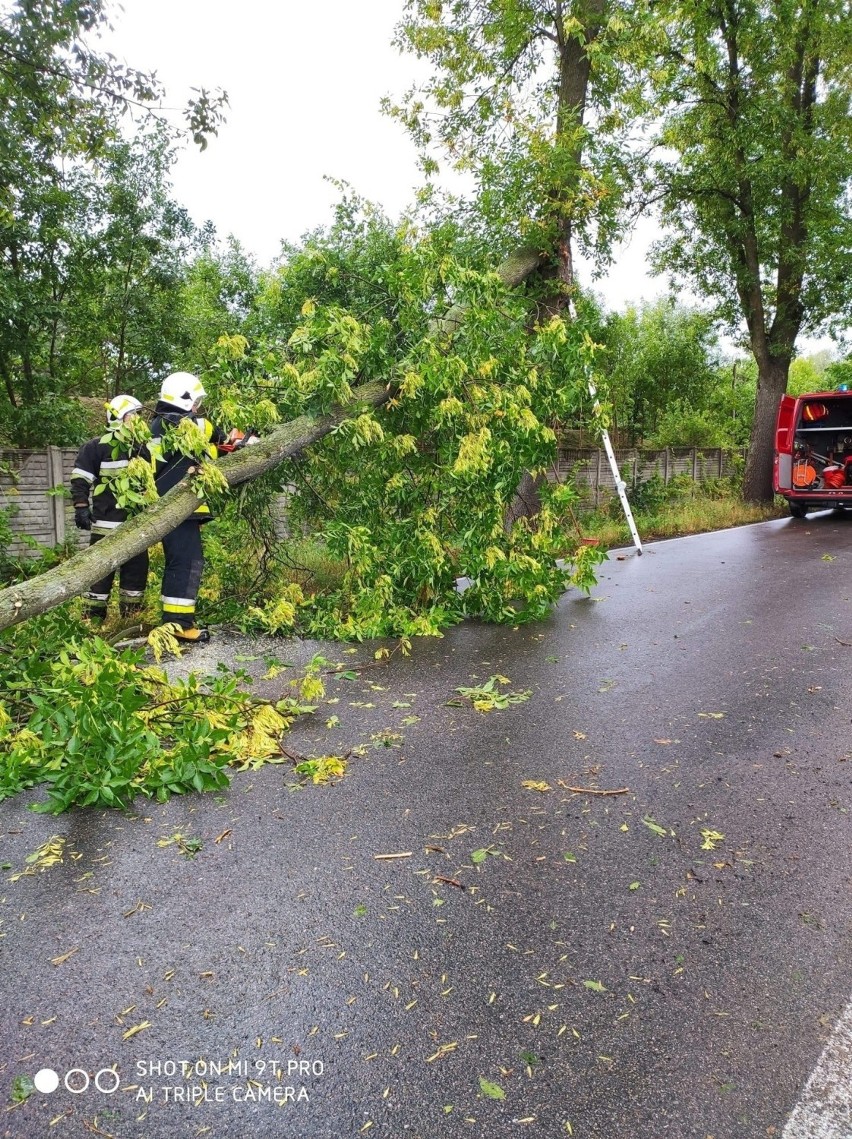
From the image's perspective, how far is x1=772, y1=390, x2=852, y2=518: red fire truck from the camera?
13.5 metres

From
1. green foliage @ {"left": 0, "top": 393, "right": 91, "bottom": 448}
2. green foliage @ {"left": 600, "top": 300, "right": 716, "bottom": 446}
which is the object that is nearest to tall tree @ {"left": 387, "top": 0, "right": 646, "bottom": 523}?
green foliage @ {"left": 0, "top": 393, "right": 91, "bottom": 448}

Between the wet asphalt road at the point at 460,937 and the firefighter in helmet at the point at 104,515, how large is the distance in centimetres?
278

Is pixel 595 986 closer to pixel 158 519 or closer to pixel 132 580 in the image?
A: pixel 158 519

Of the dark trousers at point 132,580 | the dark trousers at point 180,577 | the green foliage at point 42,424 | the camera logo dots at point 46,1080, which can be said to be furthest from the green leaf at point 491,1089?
the green foliage at point 42,424

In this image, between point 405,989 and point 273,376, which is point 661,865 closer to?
point 405,989

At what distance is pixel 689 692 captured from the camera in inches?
171

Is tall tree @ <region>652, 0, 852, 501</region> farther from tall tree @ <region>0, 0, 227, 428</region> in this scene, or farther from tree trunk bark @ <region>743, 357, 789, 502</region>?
tall tree @ <region>0, 0, 227, 428</region>

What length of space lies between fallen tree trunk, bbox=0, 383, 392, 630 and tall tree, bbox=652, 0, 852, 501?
11587 millimetres

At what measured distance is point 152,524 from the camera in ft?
14.6

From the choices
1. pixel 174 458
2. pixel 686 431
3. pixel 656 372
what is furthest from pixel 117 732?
pixel 656 372

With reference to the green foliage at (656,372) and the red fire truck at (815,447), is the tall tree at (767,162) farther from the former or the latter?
the green foliage at (656,372)

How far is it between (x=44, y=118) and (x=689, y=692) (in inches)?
309

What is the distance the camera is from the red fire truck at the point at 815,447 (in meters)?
13.5

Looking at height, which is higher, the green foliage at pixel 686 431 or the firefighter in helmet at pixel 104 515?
the green foliage at pixel 686 431
